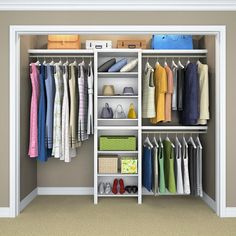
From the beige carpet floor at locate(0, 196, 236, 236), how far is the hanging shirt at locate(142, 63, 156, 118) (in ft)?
3.96

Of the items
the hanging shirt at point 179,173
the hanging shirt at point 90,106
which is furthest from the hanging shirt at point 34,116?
the hanging shirt at point 179,173

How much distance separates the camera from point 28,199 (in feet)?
14.0

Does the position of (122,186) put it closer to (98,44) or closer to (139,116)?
(139,116)

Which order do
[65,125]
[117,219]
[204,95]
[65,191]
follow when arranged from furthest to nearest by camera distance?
[65,191] → [65,125] → [204,95] → [117,219]

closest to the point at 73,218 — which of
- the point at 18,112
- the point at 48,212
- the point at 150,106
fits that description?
the point at 48,212

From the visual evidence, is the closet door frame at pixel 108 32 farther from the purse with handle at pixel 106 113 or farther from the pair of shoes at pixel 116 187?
the pair of shoes at pixel 116 187

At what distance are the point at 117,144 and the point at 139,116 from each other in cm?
48

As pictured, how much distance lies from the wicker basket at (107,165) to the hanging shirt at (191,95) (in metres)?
1.12

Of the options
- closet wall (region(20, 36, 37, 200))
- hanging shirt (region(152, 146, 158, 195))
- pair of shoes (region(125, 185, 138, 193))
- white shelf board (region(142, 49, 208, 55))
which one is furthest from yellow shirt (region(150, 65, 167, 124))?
closet wall (region(20, 36, 37, 200))

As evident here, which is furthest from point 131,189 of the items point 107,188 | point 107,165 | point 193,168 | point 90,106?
point 90,106

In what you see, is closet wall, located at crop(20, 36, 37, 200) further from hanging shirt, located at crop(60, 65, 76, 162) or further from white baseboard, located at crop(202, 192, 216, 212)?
white baseboard, located at crop(202, 192, 216, 212)

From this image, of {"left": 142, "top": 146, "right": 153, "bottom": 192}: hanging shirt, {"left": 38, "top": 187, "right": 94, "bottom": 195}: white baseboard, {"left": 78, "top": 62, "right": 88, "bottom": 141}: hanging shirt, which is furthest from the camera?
{"left": 38, "top": 187, "right": 94, "bottom": 195}: white baseboard

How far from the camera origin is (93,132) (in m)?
4.25

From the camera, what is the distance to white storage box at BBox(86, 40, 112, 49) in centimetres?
450
